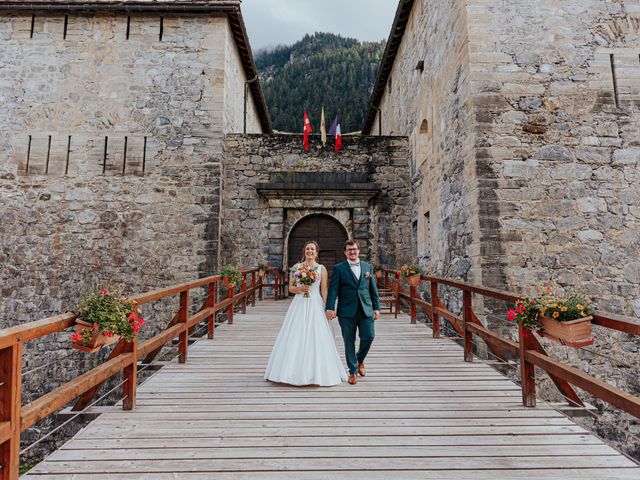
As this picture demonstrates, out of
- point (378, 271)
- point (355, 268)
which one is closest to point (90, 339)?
point (355, 268)

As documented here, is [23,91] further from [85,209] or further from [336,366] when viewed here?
[336,366]

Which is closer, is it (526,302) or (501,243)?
(526,302)

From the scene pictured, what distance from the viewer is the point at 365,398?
3.47 metres

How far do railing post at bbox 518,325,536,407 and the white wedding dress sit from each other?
157 centimetres

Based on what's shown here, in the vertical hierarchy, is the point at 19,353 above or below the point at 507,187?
below

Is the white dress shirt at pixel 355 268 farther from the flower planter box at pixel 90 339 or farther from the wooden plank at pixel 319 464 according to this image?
the flower planter box at pixel 90 339

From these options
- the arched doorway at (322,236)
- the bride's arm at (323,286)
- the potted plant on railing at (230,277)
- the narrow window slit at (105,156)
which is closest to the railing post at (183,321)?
the bride's arm at (323,286)

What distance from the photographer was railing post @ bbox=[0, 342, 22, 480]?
1905 millimetres

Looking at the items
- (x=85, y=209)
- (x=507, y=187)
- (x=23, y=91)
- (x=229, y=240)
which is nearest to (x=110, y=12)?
(x=23, y=91)

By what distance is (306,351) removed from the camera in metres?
3.81

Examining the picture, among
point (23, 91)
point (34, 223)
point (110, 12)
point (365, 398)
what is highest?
point (110, 12)

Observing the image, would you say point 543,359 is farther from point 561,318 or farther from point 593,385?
point 593,385

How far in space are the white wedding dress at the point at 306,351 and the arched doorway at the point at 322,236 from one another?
627 cm

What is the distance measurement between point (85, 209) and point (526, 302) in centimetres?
912
